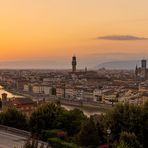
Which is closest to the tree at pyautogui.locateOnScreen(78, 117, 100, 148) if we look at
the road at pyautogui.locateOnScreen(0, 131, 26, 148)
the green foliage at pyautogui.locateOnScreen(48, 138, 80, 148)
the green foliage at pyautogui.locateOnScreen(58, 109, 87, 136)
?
the green foliage at pyautogui.locateOnScreen(48, 138, 80, 148)

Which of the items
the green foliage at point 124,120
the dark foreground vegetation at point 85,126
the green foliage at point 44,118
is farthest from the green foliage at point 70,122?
the green foliage at point 124,120

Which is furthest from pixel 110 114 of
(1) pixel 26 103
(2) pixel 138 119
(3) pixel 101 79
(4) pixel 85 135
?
(3) pixel 101 79

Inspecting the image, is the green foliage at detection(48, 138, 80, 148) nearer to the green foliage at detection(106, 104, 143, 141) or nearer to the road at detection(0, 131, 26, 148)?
the road at detection(0, 131, 26, 148)

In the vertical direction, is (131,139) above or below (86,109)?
above

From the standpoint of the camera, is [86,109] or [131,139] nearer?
[131,139]

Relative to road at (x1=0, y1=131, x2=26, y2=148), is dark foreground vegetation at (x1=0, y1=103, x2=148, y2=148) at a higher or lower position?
higher

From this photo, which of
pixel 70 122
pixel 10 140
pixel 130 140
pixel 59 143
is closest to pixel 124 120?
pixel 130 140

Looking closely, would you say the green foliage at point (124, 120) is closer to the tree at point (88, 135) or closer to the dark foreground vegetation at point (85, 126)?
the dark foreground vegetation at point (85, 126)

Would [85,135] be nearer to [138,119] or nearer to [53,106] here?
[138,119]
